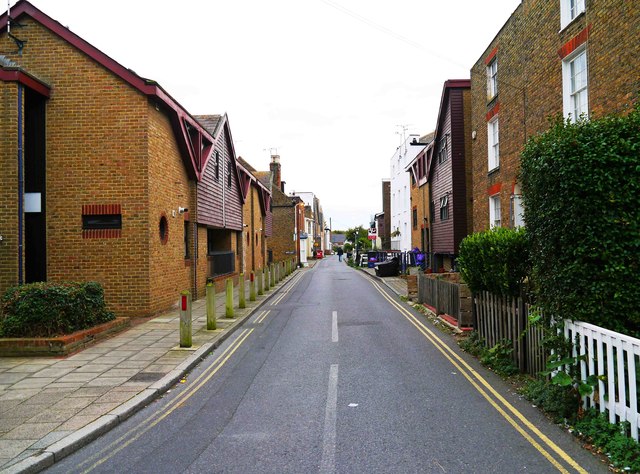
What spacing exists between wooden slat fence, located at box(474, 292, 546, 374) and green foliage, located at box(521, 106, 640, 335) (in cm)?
95

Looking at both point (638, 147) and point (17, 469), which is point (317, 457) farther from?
point (638, 147)

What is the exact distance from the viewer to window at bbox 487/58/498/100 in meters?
17.4

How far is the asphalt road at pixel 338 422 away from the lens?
4371 mm

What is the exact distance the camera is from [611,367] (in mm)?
4684

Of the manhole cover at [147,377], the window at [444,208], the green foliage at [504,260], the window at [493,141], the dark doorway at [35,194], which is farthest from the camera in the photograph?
the window at [444,208]

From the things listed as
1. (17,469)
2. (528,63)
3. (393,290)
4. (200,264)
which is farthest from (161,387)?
(393,290)

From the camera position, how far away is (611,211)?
5250 millimetres

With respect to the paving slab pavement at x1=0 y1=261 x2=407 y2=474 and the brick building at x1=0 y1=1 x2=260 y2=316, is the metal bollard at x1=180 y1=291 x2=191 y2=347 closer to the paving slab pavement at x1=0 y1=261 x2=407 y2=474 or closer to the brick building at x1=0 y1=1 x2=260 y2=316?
the paving slab pavement at x1=0 y1=261 x2=407 y2=474

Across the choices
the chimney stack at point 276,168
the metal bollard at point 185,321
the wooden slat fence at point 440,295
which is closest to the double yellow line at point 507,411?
the wooden slat fence at point 440,295

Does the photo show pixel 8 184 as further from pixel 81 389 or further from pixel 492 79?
pixel 492 79

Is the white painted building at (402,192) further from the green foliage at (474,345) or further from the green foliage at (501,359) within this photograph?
the green foliage at (501,359)

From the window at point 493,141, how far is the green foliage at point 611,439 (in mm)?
13643

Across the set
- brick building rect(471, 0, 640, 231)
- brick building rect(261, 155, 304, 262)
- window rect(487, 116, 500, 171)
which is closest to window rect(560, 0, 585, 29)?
brick building rect(471, 0, 640, 231)

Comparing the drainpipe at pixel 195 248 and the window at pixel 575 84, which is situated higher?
the window at pixel 575 84
